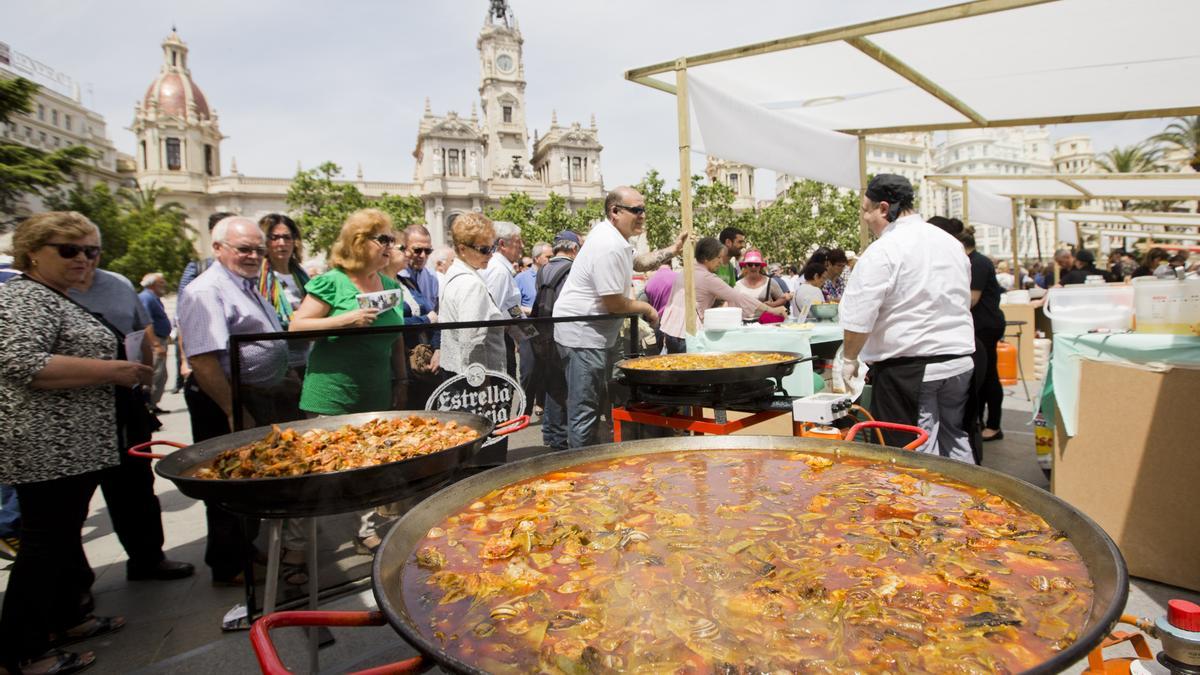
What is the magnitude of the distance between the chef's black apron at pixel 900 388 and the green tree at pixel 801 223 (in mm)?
46640

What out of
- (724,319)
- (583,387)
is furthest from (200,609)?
(724,319)

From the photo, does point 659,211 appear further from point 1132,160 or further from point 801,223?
point 1132,160

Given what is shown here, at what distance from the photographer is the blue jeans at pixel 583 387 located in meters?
4.17

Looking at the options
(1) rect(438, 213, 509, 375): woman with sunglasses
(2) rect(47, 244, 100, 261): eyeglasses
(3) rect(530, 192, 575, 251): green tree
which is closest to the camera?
(2) rect(47, 244, 100, 261): eyeglasses

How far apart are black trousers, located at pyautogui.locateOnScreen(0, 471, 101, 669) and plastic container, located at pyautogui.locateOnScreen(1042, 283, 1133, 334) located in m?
5.15

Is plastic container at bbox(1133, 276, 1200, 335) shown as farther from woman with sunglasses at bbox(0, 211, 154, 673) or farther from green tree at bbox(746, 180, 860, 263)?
green tree at bbox(746, 180, 860, 263)

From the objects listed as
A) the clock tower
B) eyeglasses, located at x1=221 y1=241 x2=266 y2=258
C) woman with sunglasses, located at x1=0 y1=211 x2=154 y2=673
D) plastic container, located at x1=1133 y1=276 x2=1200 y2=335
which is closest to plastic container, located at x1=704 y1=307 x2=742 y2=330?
plastic container, located at x1=1133 y1=276 x2=1200 y2=335

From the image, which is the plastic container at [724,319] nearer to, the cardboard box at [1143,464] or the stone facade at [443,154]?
the cardboard box at [1143,464]

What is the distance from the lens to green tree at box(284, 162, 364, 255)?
155ft

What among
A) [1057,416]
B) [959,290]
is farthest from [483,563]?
[1057,416]

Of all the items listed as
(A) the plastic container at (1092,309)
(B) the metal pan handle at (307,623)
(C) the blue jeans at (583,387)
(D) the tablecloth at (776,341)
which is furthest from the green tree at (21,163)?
(A) the plastic container at (1092,309)

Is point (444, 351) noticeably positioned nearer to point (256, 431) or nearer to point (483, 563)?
point (256, 431)

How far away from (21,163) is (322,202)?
38468mm

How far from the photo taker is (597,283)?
4.19 m
